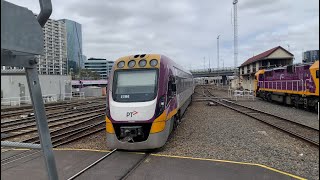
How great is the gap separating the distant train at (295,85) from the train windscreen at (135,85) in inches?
382

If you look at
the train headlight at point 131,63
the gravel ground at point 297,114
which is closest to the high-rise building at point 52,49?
the train headlight at point 131,63

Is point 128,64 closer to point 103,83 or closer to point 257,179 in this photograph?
point 257,179

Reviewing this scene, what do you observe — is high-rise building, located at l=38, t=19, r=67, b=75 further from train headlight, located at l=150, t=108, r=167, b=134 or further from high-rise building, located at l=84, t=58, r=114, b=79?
high-rise building, located at l=84, t=58, r=114, b=79

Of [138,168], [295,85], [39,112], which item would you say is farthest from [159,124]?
[295,85]

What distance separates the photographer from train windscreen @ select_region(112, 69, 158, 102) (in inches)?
369

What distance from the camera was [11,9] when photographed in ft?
6.64

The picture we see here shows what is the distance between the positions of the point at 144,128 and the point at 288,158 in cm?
407

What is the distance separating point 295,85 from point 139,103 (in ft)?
55.9

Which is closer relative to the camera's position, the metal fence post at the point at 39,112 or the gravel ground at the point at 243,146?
the metal fence post at the point at 39,112

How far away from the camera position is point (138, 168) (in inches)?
290

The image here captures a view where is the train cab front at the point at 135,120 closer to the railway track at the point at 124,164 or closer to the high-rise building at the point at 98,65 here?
the railway track at the point at 124,164

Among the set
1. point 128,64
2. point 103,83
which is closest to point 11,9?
point 128,64

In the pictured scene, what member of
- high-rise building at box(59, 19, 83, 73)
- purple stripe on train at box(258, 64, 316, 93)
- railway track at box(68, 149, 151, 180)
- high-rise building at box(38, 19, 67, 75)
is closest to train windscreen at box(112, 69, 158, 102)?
railway track at box(68, 149, 151, 180)

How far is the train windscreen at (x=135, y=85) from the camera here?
937 cm
